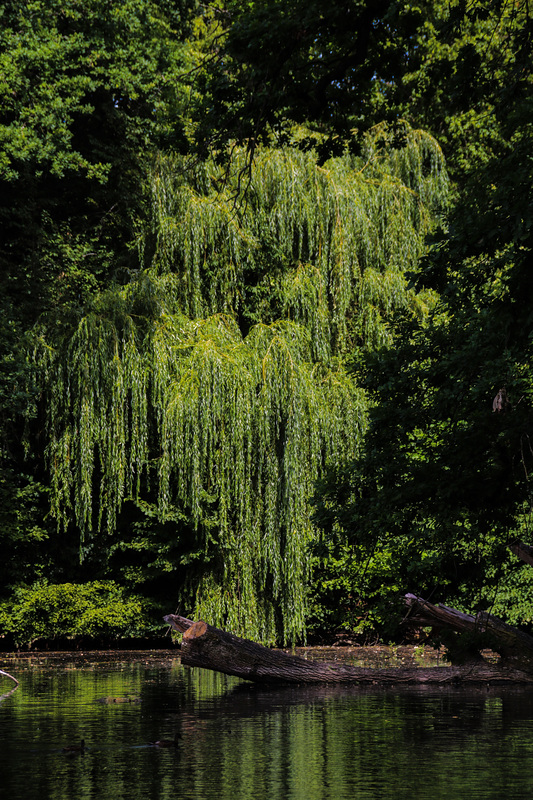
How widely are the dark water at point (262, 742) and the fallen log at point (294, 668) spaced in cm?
31

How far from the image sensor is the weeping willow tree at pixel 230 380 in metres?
24.6

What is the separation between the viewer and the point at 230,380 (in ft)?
79.5

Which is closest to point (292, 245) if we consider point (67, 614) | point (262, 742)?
point (67, 614)

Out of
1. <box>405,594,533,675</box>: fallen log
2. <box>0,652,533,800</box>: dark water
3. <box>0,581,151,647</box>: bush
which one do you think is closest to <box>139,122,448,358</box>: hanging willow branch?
<box>0,581,151,647</box>: bush

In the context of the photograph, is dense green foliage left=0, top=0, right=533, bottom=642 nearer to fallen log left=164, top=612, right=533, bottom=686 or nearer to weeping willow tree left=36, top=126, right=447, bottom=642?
weeping willow tree left=36, top=126, right=447, bottom=642

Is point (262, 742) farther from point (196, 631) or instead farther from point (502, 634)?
point (502, 634)

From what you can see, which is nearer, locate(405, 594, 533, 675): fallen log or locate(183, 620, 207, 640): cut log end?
locate(405, 594, 533, 675): fallen log

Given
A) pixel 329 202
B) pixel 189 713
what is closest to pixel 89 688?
pixel 189 713

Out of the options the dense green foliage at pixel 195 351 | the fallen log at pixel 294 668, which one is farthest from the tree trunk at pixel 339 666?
the dense green foliage at pixel 195 351

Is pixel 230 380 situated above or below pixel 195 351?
below

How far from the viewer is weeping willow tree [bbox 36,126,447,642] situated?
2456cm

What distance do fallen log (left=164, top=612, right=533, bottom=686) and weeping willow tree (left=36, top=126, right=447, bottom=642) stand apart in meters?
6.31

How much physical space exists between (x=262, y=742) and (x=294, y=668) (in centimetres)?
660

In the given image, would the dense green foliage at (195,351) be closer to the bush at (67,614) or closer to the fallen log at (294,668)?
the bush at (67,614)
